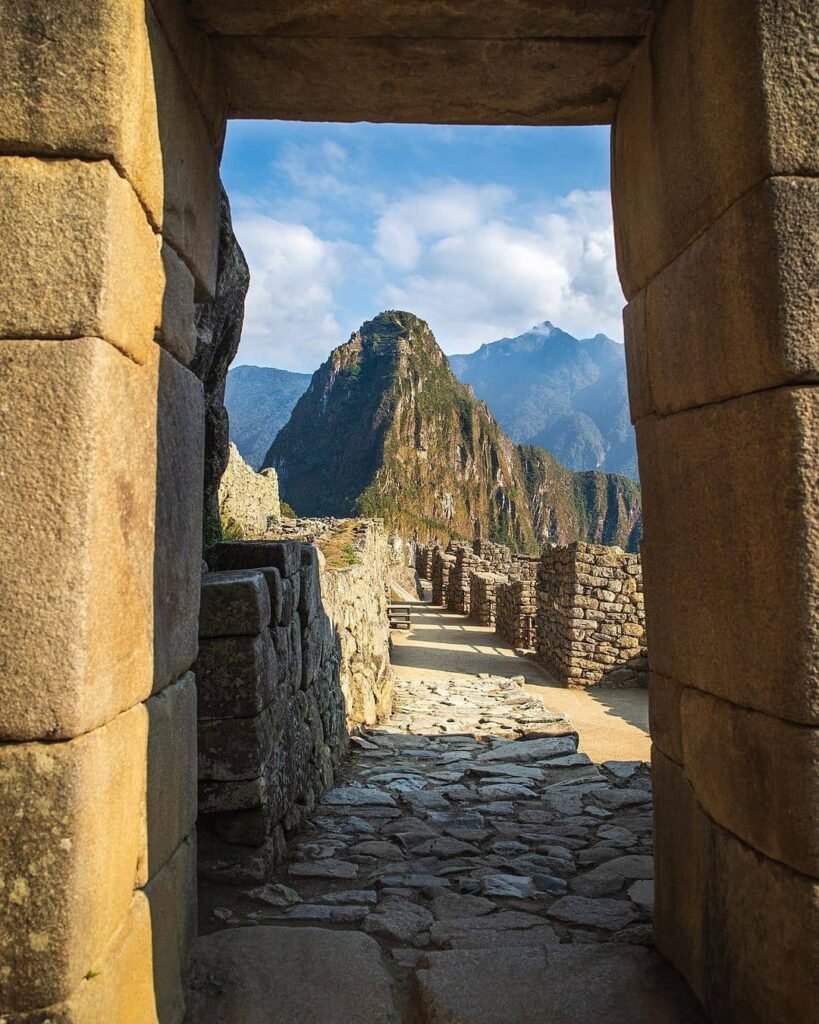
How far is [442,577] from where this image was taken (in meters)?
27.8

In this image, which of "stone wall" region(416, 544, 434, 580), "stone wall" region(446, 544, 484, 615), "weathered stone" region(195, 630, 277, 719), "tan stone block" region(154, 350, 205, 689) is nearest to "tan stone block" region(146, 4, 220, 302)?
"tan stone block" region(154, 350, 205, 689)

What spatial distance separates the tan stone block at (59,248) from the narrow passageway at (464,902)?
209cm

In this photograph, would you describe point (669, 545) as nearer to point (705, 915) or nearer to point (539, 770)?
point (705, 915)

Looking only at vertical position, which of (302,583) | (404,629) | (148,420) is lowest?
(404,629)

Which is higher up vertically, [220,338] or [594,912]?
[220,338]

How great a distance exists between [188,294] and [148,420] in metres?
0.65

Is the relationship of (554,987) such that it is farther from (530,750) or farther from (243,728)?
(530,750)

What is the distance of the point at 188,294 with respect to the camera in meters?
2.69

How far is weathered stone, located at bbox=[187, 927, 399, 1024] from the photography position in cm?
248

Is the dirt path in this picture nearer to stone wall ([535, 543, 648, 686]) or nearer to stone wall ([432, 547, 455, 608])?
stone wall ([535, 543, 648, 686])

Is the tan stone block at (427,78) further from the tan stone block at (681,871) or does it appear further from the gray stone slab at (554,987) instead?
the gray stone slab at (554,987)

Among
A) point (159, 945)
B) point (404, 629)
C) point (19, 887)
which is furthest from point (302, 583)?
point (404, 629)

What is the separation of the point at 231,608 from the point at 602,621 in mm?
9815

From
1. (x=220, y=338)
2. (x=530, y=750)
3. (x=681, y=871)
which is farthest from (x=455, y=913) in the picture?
(x=530, y=750)
